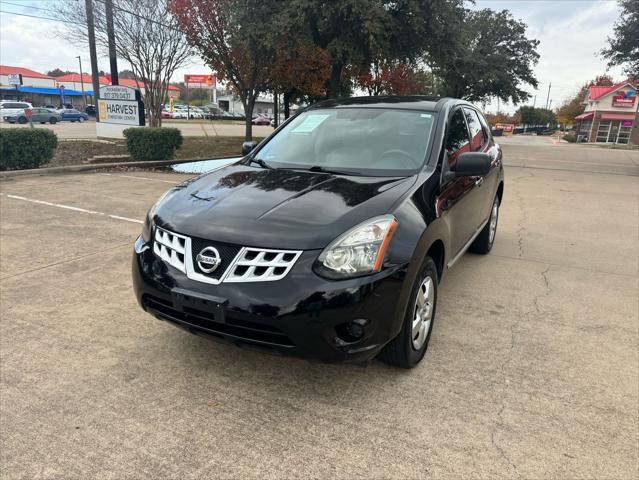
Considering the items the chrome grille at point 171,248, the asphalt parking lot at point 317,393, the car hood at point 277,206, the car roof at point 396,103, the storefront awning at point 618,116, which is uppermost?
the storefront awning at point 618,116

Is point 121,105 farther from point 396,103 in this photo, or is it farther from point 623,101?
point 623,101

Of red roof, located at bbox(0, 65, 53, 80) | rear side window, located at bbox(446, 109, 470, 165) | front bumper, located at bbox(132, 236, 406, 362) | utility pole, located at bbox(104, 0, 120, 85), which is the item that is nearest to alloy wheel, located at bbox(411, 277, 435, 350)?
front bumper, located at bbox(132, 236, 406, 362)

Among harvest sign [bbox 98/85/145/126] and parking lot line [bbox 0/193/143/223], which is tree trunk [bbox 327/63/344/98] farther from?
parking lot line [bbox 0/193/143/223]

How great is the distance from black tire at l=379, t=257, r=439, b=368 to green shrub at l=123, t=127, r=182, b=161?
11.0 metres

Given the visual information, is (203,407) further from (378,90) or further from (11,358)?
(378,90)

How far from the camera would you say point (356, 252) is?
7.95ft

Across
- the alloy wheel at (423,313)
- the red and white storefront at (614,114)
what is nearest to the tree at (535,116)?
the red and white storefront at (614,114)

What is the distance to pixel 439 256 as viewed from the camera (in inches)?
127

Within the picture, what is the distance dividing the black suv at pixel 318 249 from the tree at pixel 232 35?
1332cm

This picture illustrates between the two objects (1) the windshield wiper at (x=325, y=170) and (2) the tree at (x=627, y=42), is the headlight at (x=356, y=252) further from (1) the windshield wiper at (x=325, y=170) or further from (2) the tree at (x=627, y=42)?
(2) the tree at (x=627, y=42)

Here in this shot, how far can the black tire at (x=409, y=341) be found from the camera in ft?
8.84

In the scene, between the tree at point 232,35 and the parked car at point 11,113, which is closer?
the tree at point 232,35

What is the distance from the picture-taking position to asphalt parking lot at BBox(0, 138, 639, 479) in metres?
2.23

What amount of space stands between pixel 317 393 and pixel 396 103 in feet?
8.15
